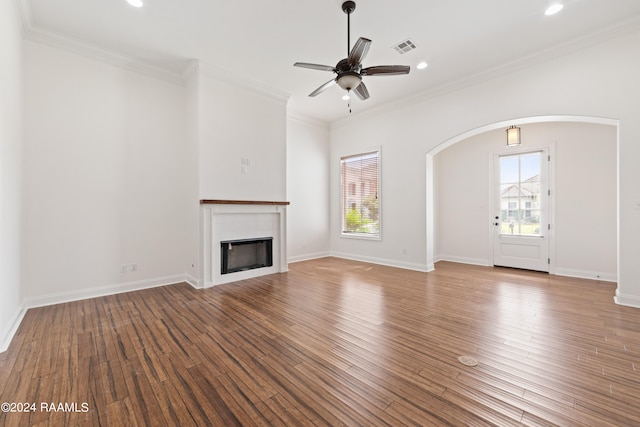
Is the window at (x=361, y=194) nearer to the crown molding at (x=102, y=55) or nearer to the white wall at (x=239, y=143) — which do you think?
the white wall at (x=239, y=143)

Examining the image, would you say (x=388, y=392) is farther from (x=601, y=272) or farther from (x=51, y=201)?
(x=601, y=272)

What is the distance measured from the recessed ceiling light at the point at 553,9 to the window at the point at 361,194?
11.5 feet

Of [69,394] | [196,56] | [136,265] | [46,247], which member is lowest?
[69,394]

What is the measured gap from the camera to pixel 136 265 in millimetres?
4227

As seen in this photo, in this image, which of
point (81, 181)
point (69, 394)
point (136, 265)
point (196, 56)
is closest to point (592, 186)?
point (196, 56)

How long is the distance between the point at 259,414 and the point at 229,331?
1.27 meters

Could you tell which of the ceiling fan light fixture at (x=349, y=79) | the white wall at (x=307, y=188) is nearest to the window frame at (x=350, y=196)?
the white wall at (x=307, y=188)

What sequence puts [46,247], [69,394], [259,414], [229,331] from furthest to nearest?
[46,247], [229,331], [69,394], [259,414]

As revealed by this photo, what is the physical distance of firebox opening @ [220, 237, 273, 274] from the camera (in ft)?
15.2

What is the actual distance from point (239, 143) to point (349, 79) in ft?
8.20

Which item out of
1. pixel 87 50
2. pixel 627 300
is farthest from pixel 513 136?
pixel 87 50

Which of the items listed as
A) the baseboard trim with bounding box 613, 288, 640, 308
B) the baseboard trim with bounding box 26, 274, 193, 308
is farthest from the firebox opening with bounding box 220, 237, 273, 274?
the baseboard trim with bounding box 613, 288, 640, 308

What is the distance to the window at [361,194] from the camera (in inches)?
254

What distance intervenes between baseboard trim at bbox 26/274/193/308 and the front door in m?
6.23
